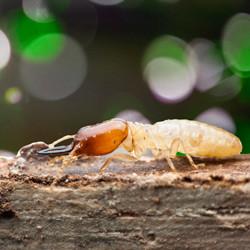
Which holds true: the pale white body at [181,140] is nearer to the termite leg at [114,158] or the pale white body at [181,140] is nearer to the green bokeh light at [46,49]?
the termite leg at [114,158]

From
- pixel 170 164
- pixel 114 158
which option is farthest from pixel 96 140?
pixel 170 164

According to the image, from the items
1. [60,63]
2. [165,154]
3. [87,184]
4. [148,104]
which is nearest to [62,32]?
[60,63]

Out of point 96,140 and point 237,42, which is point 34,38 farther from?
point 96,140

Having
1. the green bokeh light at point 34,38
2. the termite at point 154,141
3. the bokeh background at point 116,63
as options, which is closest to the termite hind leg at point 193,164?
the termite at point 154,141

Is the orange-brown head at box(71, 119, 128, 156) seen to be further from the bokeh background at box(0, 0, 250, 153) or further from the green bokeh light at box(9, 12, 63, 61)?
the green bokeh light at box(9, 12, 63, 61)

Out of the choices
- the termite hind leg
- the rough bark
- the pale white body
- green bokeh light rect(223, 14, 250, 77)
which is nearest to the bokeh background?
green bokeh light rect(223, 14, 250, 77)
